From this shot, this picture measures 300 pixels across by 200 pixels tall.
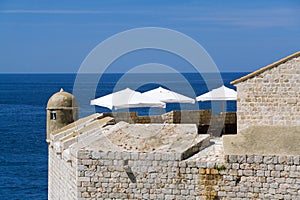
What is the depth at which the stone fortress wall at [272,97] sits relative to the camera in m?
17.3

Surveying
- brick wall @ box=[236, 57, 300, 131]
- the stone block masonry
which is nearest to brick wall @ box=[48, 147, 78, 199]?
the stone block masonry

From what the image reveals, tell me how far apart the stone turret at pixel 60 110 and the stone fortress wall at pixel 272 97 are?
6.08 metres

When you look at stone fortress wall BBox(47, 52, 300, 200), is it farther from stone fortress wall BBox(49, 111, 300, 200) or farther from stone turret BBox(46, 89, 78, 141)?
stone turret BBox(46, 89, 78, 141)

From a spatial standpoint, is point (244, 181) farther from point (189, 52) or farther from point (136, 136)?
point (189, 52)

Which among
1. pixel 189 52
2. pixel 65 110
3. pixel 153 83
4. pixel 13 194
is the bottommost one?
pixel 13 194

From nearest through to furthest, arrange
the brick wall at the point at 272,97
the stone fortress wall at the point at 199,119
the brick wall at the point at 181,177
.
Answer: the brick wall at the point at 181,177, the brick wall at the point at 272,97, the stone fortress wall at the point at 199,119

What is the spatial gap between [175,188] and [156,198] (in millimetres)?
565

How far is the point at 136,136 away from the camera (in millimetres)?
15203

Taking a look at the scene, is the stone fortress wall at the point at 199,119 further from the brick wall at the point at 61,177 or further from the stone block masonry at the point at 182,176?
the stone block masonry at the point at 182,176

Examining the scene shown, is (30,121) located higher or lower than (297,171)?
higher

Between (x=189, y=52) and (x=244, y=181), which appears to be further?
(x=189, y=52)

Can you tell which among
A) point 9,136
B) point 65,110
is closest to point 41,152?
point 9,136

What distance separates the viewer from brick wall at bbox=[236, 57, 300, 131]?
17.3m

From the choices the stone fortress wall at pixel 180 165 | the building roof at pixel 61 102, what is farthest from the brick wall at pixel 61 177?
the building roof at pixel 61 102
